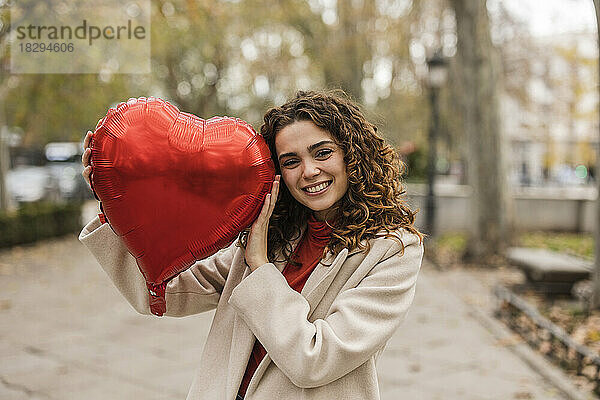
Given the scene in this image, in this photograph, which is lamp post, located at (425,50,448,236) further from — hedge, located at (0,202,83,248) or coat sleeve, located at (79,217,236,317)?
coat sleeve, located at (79,217,236,317)

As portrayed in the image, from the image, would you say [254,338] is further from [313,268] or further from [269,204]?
[269,204]

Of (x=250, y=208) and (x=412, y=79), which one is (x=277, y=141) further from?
(x=412, y=79)

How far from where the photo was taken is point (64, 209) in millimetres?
16031

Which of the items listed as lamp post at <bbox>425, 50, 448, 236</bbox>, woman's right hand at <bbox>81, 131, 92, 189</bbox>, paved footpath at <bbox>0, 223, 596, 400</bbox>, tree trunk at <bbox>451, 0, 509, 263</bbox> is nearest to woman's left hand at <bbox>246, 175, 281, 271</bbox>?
woman's right hand at <bbox>81, 131, 92, 189</bbox>

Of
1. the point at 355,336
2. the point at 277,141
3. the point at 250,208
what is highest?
the point at 277,141

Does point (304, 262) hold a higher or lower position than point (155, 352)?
higher

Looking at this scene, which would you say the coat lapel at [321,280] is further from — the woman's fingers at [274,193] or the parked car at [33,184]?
the parked car at [33,184]

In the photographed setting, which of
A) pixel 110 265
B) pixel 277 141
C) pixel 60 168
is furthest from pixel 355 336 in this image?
pixel 60 168

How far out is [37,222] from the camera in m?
14.6

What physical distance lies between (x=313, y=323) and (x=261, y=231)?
287mm

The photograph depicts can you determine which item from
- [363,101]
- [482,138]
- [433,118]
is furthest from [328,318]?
[363,101]

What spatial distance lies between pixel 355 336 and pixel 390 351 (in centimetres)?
462

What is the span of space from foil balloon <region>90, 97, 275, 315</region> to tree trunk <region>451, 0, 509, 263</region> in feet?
33.5

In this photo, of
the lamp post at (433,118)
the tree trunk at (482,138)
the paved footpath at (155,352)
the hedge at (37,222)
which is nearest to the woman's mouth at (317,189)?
the paved footpath at (155,352)
